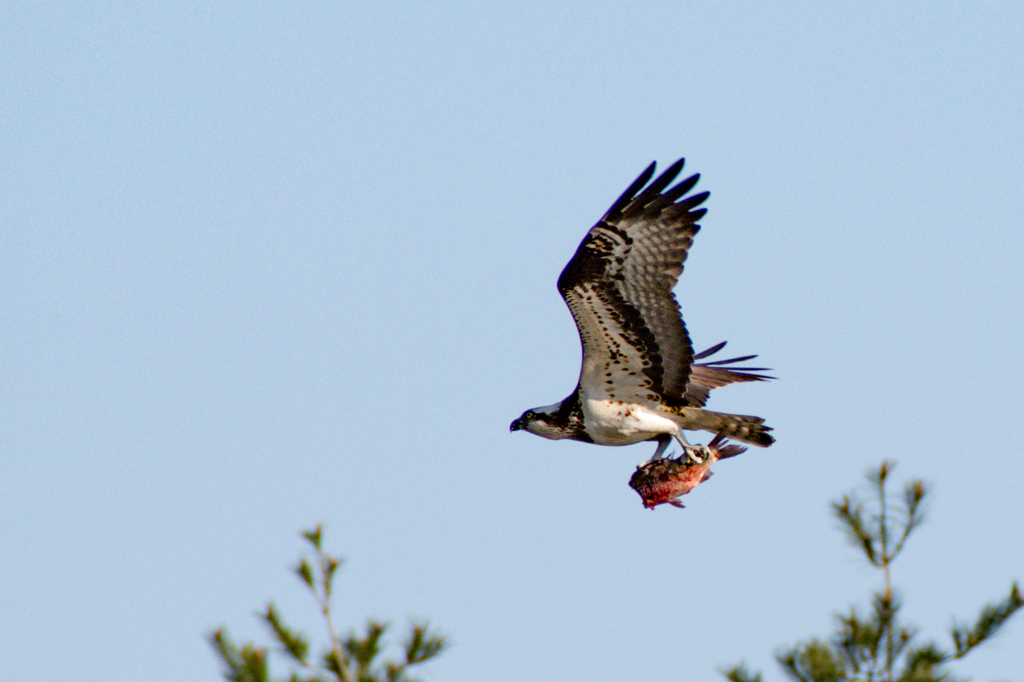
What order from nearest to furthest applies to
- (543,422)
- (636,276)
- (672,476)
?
(672,476) < (636,276) < (543,422)

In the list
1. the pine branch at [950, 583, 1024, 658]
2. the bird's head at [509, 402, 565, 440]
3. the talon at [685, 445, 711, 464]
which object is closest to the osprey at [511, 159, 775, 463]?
the talon at [685, 445, 711, 464]

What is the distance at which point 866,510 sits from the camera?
17.3ft

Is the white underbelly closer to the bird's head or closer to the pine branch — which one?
the bird's head

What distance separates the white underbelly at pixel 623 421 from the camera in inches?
351

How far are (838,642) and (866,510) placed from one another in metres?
0.54

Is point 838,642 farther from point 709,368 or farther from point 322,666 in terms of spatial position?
point 709,368

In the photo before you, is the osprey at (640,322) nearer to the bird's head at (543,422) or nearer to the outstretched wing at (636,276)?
the outstretched wing at (636,276)

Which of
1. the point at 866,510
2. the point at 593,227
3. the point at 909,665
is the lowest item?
the point at 909,665

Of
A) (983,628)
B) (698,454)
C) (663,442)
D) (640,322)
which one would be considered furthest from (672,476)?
(983,628)

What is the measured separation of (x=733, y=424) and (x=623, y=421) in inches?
29.6

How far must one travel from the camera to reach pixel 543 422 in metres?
9.43

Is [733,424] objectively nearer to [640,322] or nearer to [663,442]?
[663,442]

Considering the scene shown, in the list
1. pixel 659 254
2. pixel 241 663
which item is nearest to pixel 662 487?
pixel 659 254

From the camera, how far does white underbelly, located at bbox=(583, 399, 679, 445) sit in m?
8.92
